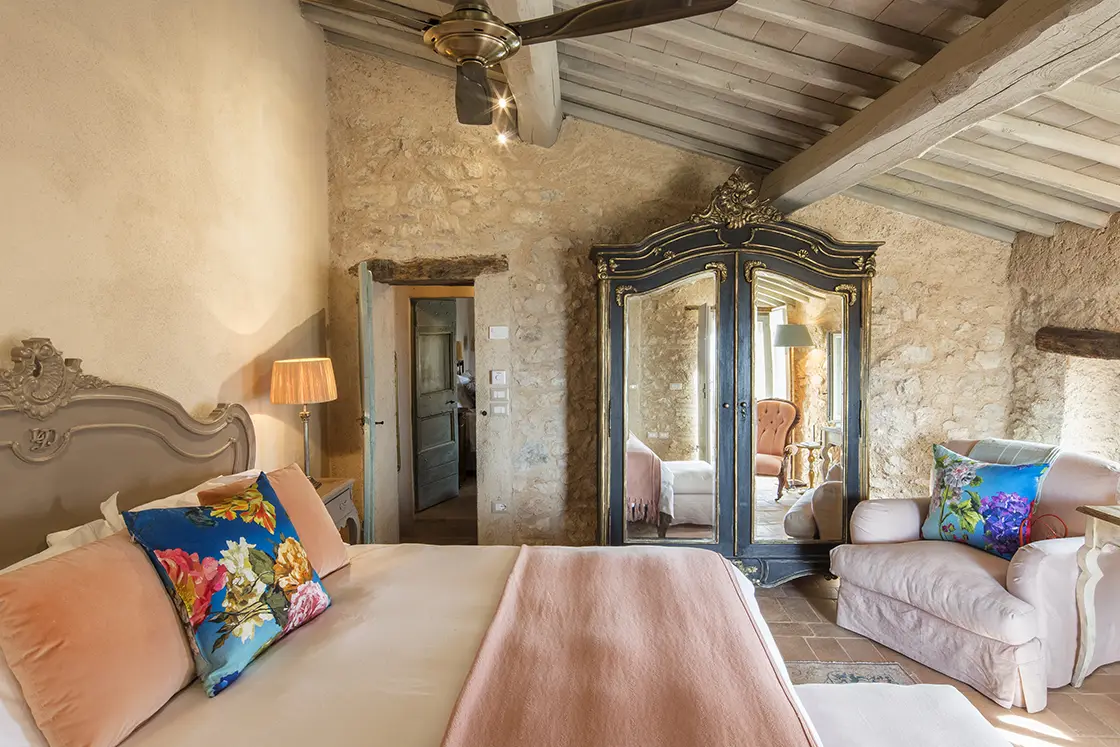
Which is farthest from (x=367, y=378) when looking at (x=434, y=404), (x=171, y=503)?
(x=434, y=404)

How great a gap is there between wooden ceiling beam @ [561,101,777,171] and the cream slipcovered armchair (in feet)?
7.24

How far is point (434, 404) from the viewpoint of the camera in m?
5.34

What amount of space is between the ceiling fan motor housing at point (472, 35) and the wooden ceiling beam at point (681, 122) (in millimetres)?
1900

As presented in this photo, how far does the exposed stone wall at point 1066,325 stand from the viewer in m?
3.04

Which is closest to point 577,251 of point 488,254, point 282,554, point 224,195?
point 488,254

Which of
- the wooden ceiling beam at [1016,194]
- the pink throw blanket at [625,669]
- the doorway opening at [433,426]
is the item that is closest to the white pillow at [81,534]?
the pink throw blanket at [625,669]

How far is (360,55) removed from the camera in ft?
12.7

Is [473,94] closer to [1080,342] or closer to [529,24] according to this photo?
[529,24]

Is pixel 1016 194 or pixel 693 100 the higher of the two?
pixel 693 100

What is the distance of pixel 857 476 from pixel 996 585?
969mm

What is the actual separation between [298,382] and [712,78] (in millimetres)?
2559

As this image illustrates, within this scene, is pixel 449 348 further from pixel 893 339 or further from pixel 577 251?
pixel 893 339

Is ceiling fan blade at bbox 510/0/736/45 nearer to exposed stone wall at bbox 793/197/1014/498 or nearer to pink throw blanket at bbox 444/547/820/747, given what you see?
pink throw blanket at bbox 444/547/820/747

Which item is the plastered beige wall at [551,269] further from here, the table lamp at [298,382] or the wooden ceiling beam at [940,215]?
the table lamp at [298,382]
